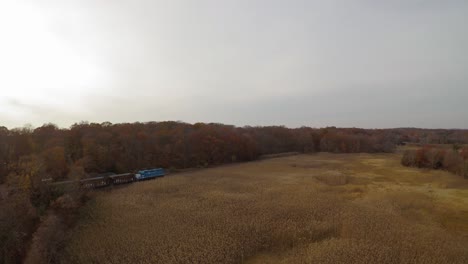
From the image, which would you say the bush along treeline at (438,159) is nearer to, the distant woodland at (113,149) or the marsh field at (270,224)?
the marsh field at (270,224)

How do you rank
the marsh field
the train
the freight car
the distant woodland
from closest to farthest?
1. the marsh field
2. the train
3. the distant woodland
4. the freight car

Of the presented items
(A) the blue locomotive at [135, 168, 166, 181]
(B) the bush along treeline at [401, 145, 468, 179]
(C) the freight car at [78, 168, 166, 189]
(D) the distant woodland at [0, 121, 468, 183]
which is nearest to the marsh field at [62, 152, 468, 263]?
(C) the freight car at [78, 168, 166, 189]

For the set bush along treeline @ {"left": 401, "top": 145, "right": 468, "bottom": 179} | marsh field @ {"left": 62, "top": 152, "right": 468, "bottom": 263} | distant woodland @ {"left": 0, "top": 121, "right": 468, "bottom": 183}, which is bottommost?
marsh field @ {"left": 62, "top": 152, "right": 468, "bottom": 263}

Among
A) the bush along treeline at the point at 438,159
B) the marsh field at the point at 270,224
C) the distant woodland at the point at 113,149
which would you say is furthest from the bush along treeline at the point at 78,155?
the bush along treeline at the point at 438,159

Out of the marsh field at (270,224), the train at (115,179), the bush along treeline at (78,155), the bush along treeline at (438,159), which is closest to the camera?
the bush along treeline at (78,155)

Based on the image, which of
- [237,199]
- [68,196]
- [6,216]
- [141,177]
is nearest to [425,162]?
[237,199]

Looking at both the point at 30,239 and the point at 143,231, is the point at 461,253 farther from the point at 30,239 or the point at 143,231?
the point at 30,239

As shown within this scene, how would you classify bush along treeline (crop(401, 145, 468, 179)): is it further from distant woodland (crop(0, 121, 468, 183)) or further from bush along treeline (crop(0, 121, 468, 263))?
distant woodland (crop(0, 121, 468, 183))
